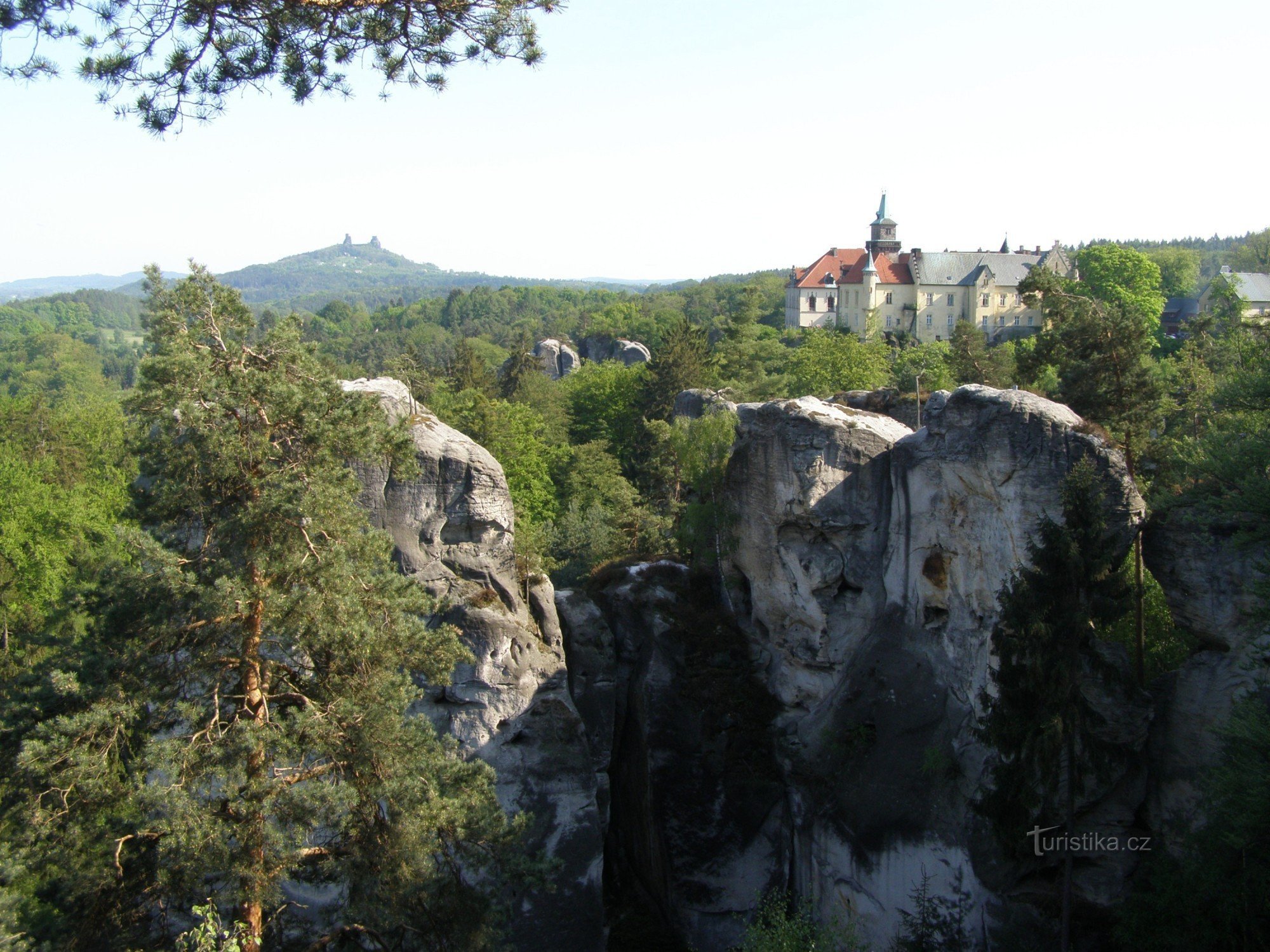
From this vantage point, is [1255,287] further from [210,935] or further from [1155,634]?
[210,935]

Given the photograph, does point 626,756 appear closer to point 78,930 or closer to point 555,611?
point 555,611

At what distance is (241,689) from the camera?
10.4m

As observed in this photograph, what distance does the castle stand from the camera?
6069 cm

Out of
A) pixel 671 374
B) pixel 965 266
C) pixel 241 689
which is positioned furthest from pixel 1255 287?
pixel 241 689

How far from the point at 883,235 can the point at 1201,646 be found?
5958cm

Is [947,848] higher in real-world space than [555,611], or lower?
lower

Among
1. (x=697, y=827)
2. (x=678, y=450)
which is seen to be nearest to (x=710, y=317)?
Answer: (x=678, y=450)

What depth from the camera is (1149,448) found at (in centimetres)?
2159

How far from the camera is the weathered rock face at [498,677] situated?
60.0 feet

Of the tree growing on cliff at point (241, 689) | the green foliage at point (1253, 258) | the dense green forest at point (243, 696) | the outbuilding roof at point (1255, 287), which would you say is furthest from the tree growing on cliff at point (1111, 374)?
the green foliage at point (1253, 258)

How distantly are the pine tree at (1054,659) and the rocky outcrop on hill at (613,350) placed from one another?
53594 mm

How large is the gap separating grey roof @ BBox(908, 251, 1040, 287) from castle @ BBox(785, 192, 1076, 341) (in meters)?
0.04

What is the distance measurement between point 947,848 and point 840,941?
2876 millimetres

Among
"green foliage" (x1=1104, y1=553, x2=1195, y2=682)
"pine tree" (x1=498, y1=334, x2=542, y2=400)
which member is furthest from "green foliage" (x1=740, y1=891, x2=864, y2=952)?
"pine tree" (x1=498, y1=334, x2=542, y2=400)
